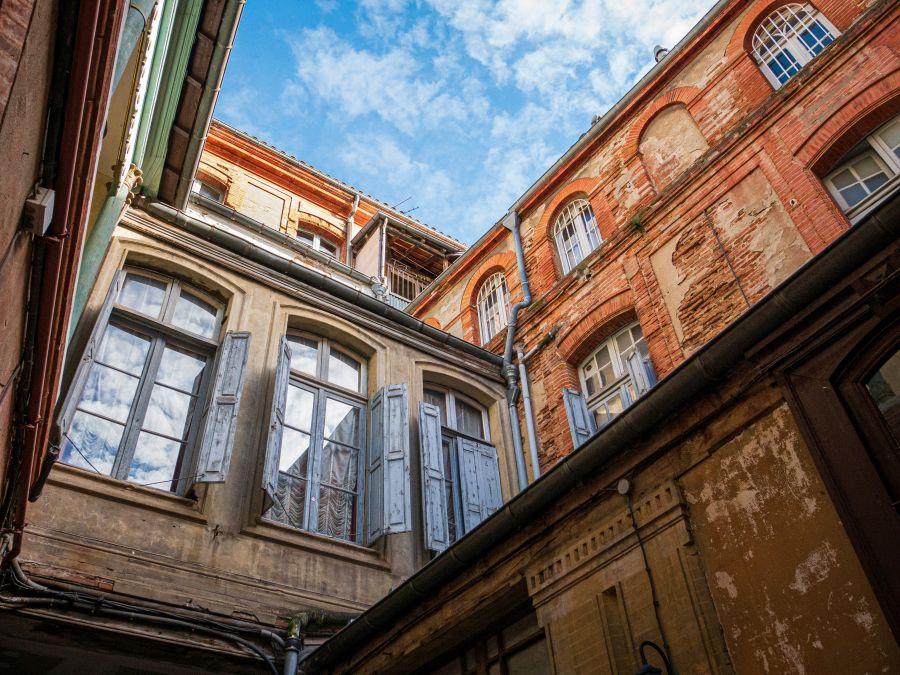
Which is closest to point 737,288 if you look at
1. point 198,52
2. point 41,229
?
point 198,52

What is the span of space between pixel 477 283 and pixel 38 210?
11.3 m

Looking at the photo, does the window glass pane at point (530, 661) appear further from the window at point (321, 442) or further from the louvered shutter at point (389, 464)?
the window at point (321, 442)

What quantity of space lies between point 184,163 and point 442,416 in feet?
15.8

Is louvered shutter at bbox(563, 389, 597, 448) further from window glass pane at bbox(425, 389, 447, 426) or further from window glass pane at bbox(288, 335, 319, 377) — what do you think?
window glass pane at bbox(288, 335, 319, 377)

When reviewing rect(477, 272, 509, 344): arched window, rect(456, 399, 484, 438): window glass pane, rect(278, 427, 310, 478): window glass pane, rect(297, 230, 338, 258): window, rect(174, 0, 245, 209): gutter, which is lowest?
rect(278, 427, 310, 478): window glass pane

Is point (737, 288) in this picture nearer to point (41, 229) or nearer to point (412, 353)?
point (412, 353)

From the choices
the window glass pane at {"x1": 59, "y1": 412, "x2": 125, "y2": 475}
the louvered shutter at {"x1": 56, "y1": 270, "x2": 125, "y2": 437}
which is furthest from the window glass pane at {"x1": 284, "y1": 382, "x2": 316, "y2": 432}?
the louvered shutter at {"x1": 56, "y1": 270, "x2": 125, "y2": 437}

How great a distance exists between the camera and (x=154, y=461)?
7.46m

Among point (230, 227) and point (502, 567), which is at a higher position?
point (230, 227)

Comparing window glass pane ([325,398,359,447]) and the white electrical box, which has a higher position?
window glass pane ([325,398,359,447])

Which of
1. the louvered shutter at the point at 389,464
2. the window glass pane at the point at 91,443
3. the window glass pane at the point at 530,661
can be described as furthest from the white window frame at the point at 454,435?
the window glass pane at the point at 91,443

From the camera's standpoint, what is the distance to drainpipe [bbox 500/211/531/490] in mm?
10549

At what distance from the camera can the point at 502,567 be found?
5199 millimetres

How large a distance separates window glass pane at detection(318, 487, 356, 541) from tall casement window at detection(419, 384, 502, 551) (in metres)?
0.85
